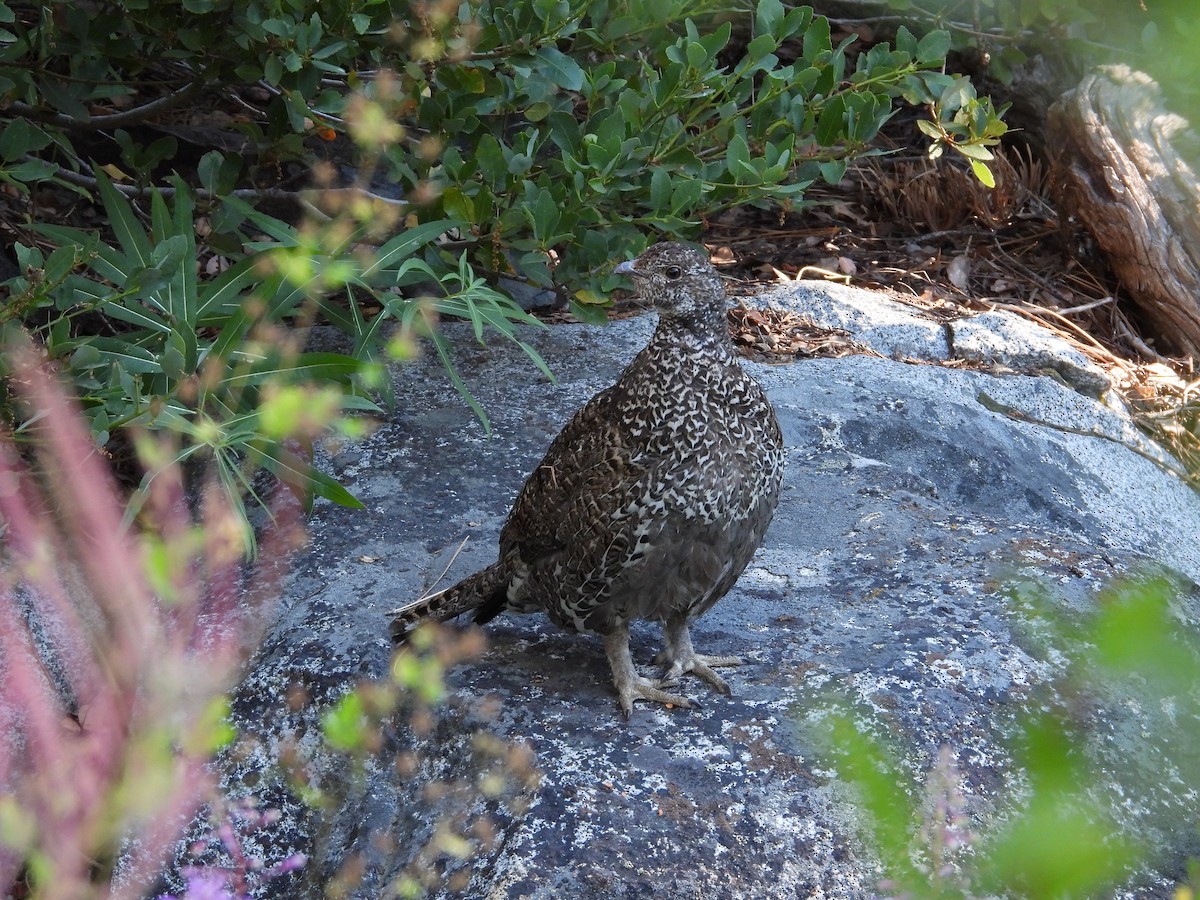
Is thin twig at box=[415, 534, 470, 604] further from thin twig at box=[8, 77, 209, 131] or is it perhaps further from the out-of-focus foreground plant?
thin twig at box=[8, 77, 209, 131]

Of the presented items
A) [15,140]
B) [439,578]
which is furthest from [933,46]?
[15,140]

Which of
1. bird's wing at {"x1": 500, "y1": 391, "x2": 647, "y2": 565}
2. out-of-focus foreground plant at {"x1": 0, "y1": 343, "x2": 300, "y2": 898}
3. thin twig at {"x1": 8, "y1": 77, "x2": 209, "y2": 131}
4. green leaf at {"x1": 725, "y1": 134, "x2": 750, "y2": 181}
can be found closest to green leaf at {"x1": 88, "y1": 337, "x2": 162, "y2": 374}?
out-of-focus foreground plant at {"x1": 0, "y1": 343, "x2": 300, "y2": 898}

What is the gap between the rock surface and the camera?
8.95 ft

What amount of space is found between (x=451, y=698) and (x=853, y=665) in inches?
41.8

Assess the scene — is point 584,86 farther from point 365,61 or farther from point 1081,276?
point 1081,276

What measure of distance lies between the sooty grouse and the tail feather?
0.01 metres

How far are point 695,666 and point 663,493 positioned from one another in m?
0.53

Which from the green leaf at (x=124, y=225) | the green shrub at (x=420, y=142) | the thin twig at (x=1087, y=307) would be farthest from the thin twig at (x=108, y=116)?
the thin twig at (x=1087, y=307)

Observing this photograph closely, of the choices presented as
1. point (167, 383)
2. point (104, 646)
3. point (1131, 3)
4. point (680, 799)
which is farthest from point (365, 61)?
point (1131, 3)

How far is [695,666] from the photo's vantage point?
3430mm

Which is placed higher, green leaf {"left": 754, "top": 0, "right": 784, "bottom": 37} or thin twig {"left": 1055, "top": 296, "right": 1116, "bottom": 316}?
green leaf {"left": 754, "top": 0, "right": 784, "bottom": 37}

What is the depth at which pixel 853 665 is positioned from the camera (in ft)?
10.8

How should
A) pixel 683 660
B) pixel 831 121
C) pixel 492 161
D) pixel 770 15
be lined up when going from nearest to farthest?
pixel 683 660
pixel 770 15
pixel 492 161
pixel 831 121

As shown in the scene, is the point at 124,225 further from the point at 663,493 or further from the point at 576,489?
the point at 663,493
